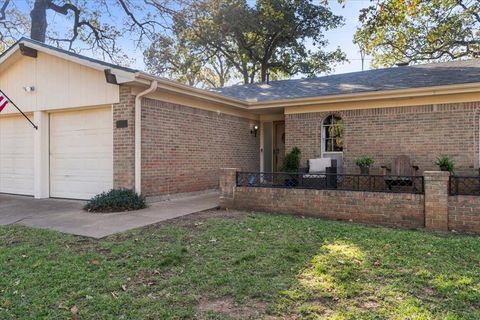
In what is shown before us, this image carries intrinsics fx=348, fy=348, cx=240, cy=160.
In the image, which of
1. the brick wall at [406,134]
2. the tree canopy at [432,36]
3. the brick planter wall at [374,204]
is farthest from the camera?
the tree canopy at [432,36]

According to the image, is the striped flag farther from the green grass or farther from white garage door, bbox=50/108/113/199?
the green grass

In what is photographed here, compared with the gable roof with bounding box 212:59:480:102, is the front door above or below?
below

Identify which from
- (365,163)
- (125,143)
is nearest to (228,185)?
(125,143)

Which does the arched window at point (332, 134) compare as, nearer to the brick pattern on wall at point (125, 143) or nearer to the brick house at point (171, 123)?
the brick house at point (171, 123)

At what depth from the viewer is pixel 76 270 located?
4176 mm

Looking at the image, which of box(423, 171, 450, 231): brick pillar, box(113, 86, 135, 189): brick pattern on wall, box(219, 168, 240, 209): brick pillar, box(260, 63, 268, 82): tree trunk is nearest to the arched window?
box(219, 168, 240, 209): brick pillar

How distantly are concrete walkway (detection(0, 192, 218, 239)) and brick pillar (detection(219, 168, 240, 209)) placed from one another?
11.7 inches

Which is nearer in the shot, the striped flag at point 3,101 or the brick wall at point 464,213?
the brick wall at point 464,213

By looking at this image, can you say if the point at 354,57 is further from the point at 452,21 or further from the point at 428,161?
the point at 428,161

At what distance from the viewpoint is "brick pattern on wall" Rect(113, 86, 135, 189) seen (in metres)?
8.20

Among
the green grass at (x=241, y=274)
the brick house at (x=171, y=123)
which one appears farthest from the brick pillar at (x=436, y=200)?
the brick house at (x=171, y=123)

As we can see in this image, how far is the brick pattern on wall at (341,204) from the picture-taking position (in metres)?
6.41

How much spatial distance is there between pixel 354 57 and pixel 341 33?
7.13ft

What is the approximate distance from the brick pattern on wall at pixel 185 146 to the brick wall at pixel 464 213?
20.9 feet
